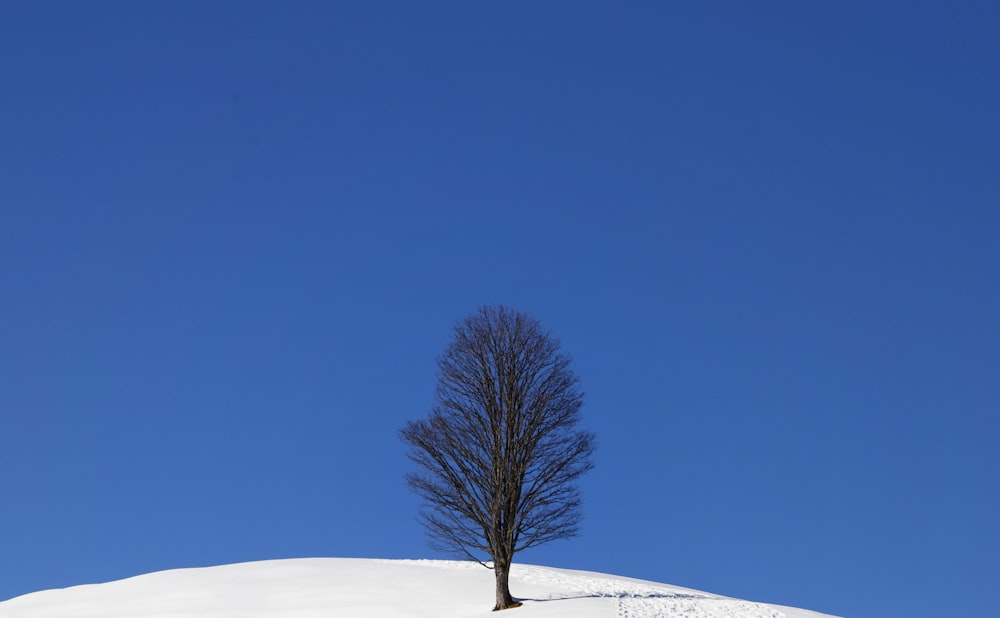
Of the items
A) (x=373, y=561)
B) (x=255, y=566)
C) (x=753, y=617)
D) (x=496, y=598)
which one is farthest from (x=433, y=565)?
(x=753, y=617)

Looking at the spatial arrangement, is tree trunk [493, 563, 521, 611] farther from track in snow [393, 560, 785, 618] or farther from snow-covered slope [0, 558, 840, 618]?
track in snow [393, 560, 785, 618]

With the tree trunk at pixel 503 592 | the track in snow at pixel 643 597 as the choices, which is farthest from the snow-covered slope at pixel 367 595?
the tree trunk at pixel 503 592

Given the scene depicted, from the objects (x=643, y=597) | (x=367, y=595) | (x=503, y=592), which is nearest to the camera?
(x=503, y=592)

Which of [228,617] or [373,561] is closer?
[228,617]

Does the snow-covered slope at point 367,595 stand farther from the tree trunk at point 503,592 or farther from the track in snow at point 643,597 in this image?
the tree trunk at point 503,592

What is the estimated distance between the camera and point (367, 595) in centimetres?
2844

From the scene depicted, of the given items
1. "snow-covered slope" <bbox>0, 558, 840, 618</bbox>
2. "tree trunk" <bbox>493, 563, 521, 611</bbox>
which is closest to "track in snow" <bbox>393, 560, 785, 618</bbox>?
"snow-covered slope" <bbox>0, 558, 840, 618</bbox>

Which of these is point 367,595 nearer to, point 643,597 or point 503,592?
point 503,592

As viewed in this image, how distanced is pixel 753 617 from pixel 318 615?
441 inches

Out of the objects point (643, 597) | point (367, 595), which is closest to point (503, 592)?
point (643, 597)

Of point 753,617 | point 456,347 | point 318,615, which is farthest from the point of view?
point 456,347

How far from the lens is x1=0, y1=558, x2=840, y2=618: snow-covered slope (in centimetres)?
2572

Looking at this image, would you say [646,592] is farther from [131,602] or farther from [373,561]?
[131,602]

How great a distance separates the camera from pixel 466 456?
2738cm
